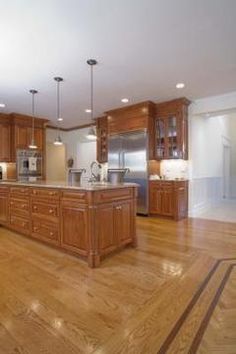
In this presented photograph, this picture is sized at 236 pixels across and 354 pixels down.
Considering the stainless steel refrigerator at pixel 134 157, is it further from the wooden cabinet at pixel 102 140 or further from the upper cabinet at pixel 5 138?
the upper cabinet at pixel 5 138

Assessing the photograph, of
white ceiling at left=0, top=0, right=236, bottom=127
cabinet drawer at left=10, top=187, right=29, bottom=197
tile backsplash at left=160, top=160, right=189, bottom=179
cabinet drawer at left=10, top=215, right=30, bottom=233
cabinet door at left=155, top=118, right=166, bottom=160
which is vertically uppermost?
white ceiling at left=0, top=0, right=236, bottom=127

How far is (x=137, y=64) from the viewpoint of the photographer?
3473mm

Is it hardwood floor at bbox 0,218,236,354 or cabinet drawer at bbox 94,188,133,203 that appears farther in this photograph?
cabinet drawer at bbox 94,188,133,203

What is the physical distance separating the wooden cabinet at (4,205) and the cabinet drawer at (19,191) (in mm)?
247

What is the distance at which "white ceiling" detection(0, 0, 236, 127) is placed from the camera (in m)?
2.31

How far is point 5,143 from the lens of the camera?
617cm

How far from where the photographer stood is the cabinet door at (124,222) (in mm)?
2965

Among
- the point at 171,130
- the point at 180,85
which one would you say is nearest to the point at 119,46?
the point at 180,85

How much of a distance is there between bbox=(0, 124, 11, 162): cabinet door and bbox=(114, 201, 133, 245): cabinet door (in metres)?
4.41

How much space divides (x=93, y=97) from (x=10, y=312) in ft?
14.1

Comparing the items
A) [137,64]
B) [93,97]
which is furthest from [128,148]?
[137,64]

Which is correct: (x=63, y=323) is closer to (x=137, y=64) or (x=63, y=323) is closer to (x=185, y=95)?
(x=137, y=64)

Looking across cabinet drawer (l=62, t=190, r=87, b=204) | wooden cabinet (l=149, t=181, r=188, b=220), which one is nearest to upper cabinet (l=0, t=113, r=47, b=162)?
wooden cabinet (l=149, t=181, r=188, b=220)

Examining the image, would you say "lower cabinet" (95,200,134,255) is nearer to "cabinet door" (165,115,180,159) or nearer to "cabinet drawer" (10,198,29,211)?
"cabinet drawer" (10,198,29,211)
